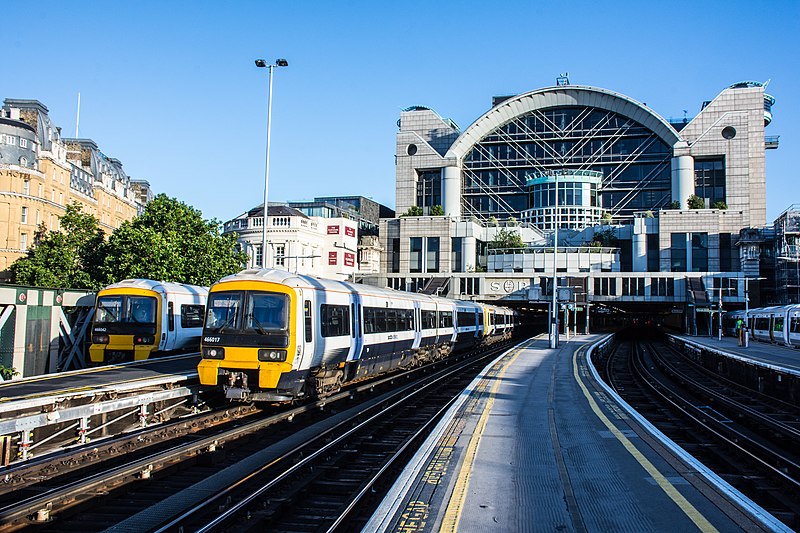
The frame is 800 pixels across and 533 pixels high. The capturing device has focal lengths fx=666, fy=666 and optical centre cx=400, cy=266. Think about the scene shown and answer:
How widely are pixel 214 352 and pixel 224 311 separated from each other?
1047 mm

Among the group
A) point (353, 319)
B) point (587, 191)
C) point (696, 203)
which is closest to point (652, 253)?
point (696, 203)

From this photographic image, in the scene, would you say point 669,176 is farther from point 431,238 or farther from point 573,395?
point 573,395

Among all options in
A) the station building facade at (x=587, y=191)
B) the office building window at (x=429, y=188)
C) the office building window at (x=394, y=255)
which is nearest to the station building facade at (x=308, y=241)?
the office building window at (x=394, y=255)

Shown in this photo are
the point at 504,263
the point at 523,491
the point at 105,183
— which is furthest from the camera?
the point at 504,263

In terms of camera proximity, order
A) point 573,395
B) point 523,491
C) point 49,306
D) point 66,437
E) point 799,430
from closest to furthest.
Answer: point 523,491 < point 66,437 < point 799,430 < point 573,395 < point 49,306

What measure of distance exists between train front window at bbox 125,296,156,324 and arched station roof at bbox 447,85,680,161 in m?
83.3

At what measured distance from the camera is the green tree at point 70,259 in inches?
1693

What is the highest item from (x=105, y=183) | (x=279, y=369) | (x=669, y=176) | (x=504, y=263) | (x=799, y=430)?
(x=669, y=176)

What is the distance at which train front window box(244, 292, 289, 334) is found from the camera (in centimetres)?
1599

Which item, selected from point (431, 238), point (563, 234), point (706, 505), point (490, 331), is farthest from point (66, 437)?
point (563, 234)

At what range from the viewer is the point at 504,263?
8275 centimetres

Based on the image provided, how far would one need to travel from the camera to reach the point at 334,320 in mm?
18672

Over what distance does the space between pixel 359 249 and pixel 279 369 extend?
73.1 meters

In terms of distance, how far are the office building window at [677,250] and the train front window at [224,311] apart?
7473cm
